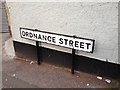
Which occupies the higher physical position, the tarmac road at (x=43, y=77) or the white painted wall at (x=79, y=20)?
the white painted wall at (x=79, y=20)

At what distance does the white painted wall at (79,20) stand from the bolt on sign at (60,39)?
5.8 inches

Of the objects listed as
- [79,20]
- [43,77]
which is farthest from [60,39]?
[43,77]

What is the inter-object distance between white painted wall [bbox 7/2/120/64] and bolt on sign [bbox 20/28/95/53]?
0.15 m

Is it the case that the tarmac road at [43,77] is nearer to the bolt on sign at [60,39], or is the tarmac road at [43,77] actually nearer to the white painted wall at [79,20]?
the white painted wall at [79,20]

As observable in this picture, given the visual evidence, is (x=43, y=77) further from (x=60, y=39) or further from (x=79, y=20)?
(x=79, y=20)

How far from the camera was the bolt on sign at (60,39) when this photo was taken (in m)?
3.88

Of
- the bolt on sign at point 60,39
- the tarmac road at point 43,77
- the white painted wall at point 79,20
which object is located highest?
the white painted wall at point 79,20

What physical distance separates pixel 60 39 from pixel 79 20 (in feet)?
1.96

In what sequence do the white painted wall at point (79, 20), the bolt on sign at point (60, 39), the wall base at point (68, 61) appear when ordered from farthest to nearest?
the wall base at point (68, 61), the bolt on sign at point (60, 39), the white painted wall at point (79, 20)

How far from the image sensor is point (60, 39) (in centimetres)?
413

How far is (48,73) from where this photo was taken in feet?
14.8

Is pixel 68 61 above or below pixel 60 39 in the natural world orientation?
below

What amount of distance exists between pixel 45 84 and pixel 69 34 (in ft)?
4.07

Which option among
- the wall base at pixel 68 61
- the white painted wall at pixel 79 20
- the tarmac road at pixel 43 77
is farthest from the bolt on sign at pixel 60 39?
the tarmac road at pixel 43 77
